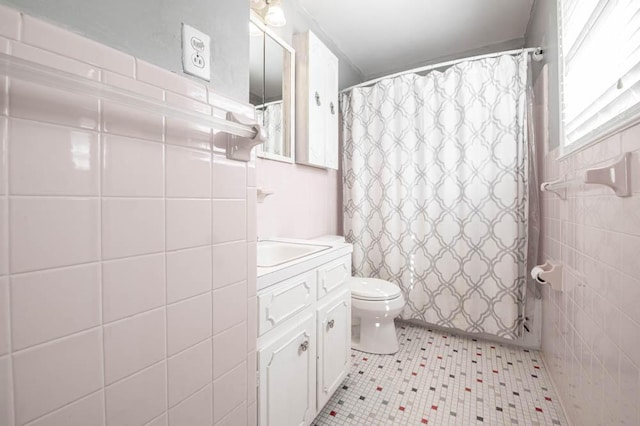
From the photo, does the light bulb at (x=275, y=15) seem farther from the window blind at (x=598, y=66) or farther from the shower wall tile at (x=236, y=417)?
the shower wall tile at (x=236, y=417)

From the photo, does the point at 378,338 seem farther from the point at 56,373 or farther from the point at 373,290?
the point at 56,373

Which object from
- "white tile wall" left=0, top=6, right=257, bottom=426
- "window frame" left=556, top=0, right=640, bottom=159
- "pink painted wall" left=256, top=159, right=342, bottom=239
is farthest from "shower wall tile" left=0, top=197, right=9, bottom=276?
"window frame" left=556, top=0, right=640, bottom=159

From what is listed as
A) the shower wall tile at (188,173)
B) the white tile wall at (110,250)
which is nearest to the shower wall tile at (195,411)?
the white tile wall at (110,250)

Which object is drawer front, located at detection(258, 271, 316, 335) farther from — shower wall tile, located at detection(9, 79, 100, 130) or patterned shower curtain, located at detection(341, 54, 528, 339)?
patterned shower curtain, located at detection(341, 54, 528, 339)

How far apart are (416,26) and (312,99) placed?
1.05 meters

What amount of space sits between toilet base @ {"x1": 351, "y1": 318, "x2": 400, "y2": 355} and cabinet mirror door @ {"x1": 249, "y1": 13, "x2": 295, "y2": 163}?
4.13 feet

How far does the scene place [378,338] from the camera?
6.34 ft

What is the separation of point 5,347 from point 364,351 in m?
1.86

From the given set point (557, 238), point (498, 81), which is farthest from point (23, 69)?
point (498, 81)

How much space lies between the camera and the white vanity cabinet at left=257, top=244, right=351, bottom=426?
95cm

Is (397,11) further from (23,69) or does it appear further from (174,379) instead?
(174,379)

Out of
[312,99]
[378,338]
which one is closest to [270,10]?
[312,99]

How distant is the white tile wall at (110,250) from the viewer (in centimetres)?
46

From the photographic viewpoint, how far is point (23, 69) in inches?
15.6
